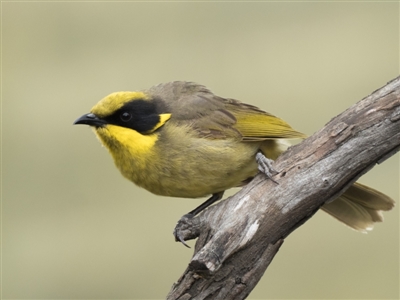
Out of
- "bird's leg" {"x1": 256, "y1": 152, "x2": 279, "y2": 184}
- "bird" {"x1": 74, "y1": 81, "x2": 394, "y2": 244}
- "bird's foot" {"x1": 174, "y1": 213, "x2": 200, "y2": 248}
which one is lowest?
"bird's foot" {"x1": 174, "y1": 213, "x2": 200, "y2": 248}

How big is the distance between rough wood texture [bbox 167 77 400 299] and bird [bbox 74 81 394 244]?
1.44 feet

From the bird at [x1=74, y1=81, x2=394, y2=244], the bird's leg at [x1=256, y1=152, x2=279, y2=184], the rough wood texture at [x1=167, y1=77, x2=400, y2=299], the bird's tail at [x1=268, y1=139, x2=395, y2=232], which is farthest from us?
the bird's tail at [x1=268, y1=139, x2=395, y2=232]

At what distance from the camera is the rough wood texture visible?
82.4 inches

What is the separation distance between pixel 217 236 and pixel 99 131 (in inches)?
35.9

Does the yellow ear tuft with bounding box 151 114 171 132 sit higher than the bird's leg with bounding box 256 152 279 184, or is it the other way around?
the yellow ear tuft with bounding box 151 114 171 132

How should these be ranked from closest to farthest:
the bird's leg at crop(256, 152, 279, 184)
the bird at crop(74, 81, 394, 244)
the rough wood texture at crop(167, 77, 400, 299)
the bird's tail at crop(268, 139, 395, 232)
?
the rough wood texture at crop(167, 77, 400, 299) → the bird's leg at crop(256, 152, 279, 184) → the bird at crop(74, 81, 394, 244) → the bird's tail at crop(268, 139, 395, 232)

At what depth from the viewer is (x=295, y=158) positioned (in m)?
2.23

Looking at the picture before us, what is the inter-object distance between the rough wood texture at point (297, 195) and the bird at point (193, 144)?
439 millimetres

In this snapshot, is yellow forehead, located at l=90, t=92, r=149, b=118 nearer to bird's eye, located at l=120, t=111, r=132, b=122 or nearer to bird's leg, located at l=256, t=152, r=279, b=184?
bird's eye, located at l=120, t=111, r=132, b=122

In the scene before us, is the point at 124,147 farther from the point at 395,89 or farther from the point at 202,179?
the point at 395,89

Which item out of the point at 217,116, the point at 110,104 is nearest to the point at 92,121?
the point at 110,104

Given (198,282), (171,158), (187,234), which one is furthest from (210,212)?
(171,158)

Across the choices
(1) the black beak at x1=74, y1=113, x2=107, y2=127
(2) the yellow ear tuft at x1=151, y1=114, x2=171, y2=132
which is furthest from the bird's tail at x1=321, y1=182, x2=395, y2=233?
(1) the black beak at x1=74, y1=113, x2=107, y2=127

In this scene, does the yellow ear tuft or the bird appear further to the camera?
the yellow ear tuft
